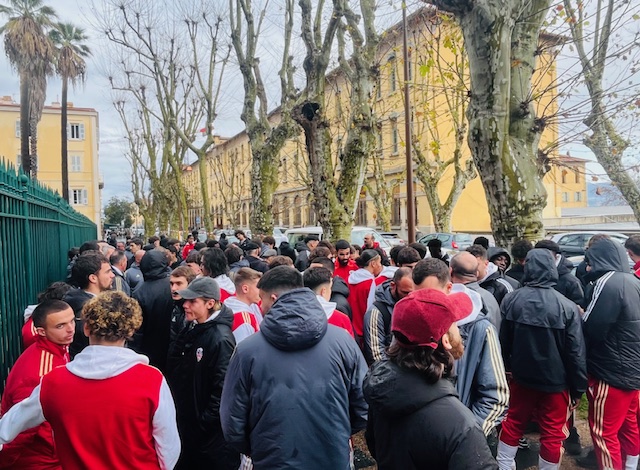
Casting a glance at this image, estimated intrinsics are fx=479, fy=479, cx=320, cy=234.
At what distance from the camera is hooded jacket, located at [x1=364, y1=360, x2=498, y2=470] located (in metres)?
1.80

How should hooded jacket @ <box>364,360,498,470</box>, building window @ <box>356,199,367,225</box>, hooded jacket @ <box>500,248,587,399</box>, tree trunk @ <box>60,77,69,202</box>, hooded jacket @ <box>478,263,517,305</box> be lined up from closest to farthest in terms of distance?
hooded jacket @ <box>364,360,498,470</box> → hooded jacket @ <box>500,248,587,399</box> → hooded jacket @ <box>478,263,517,305</box> → tree trunk @ <box>60,77,69,202</box> → building window @ <box>356,199,367,225</box>

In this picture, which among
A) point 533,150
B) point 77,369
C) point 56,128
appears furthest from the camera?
point 56,128

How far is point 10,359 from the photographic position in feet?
14.4

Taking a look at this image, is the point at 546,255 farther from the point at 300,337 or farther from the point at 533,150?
the point at 533,150

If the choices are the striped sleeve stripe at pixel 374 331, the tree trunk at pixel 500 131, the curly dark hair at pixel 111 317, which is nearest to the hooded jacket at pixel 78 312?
the curly dark hair at pixel 111 317

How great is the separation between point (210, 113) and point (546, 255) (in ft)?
62.0

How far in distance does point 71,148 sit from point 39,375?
49165 mm

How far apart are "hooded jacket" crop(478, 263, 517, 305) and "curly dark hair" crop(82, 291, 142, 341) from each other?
10.7 ft

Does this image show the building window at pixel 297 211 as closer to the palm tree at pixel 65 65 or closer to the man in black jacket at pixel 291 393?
the palm tree at pixel 65 65

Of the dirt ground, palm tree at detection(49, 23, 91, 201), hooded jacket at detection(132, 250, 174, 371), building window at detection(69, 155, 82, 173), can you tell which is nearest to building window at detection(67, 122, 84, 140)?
building window at detection(69, 155, 82, 173)

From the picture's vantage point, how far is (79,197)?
46.0 m

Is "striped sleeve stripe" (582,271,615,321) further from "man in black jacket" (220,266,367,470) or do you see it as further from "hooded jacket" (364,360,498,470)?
"hooded jacket" (364,360,498,470)

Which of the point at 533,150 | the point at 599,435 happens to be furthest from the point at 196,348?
the point at 533,150

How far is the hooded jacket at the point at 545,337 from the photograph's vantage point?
377cm
